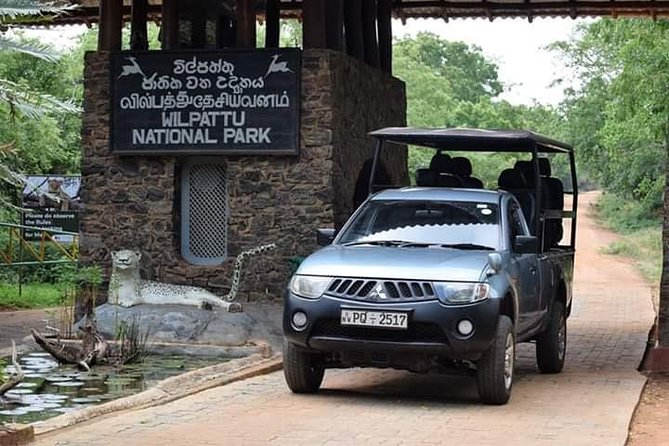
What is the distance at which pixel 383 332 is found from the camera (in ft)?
33.6

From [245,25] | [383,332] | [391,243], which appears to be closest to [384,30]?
[245,25]

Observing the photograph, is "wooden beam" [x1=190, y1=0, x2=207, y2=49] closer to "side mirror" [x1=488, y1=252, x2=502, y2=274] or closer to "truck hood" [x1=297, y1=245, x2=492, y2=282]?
"truck hood" [x1=297, y1=245, x2=492, y2=282]

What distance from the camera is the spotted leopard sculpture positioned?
1518cm

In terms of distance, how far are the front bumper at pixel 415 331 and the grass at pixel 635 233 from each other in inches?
778

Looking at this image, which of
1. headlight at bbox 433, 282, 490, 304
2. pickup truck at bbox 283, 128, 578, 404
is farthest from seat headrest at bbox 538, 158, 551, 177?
headlight at bbox 433, 282, 490, 304

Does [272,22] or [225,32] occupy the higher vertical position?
[272,22]

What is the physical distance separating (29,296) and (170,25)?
8.34m

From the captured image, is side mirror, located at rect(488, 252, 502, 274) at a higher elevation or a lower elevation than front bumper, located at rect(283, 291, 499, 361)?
higher

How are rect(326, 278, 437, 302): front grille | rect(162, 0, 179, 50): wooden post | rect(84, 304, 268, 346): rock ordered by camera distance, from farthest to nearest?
1. rect(162, 0, 179, 50): wooden post
2. rect(84, 304, 268, 346): rock
3. rect(326, 278, 437, 302): front grille

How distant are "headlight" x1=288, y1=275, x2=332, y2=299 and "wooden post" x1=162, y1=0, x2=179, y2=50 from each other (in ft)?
23.4

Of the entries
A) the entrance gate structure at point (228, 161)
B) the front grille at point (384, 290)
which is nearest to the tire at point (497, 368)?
the front grille at point (384, 290)

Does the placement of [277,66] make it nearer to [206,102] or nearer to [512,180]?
[206,102]

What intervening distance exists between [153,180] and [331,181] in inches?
96.5

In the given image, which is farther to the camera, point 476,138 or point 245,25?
point 245,25
